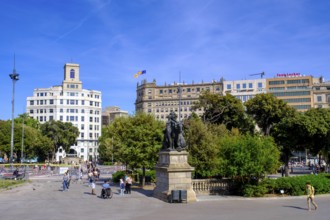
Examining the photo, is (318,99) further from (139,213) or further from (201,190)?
(139,213)

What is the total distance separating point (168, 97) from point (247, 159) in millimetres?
113829

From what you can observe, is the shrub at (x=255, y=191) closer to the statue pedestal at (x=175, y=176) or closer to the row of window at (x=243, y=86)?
the statue pedestal at (x=175, y=176)

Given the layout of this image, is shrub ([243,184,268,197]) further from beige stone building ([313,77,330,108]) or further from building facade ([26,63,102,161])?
building facade ([26,63,102,161])

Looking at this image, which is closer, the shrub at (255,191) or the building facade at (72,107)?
the shrub at (255,191)

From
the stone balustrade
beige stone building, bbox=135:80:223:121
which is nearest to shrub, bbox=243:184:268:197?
the stone balustrade

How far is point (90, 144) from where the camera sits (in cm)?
12650

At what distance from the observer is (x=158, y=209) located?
1964 cm

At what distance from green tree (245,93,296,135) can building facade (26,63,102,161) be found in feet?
245

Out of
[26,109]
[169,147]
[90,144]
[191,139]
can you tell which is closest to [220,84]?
[90,144]

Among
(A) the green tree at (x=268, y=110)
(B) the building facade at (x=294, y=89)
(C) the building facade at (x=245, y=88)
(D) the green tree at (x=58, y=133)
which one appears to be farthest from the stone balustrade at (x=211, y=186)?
(C) the building facade at (x=245, y=88)

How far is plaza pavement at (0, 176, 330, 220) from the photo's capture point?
17250 mm

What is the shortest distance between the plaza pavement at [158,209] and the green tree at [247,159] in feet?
6.35

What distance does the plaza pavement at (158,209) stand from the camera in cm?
1725

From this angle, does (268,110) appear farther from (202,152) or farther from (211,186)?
(211,186)
